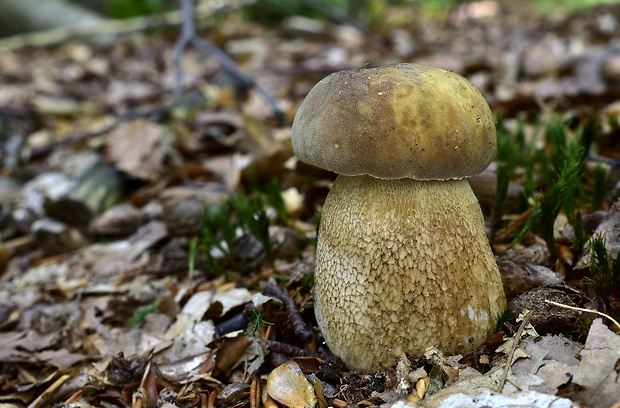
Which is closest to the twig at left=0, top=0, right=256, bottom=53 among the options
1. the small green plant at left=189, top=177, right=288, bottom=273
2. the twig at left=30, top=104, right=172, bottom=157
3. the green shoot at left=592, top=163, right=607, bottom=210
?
the twig at left=30, top=104, right=172, bottom=157

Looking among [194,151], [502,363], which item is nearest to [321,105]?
[502,363]

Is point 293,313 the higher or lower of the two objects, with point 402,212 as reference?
lower

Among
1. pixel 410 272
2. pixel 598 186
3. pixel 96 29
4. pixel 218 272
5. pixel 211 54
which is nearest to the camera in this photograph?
pixel 410 272

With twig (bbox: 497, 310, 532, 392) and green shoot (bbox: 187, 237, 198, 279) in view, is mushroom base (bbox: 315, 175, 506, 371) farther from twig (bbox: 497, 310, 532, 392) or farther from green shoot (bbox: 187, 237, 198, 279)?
green shoot (bbox: 187, 237, 198, 279)

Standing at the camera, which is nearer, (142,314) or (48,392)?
(48,392)

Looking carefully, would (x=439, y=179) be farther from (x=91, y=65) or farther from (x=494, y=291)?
(x=91, y=65)

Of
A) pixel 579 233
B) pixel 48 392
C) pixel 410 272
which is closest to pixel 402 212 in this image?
pixel 410 272

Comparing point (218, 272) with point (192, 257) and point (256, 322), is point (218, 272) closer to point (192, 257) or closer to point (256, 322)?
point (192, 257)
